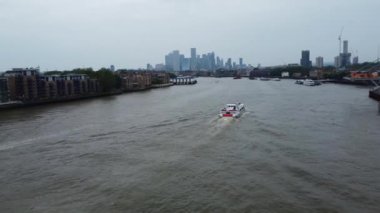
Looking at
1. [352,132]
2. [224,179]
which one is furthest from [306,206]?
[352,132]

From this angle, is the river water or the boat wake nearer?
the river water

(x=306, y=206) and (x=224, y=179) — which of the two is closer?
(x=306, y=206)

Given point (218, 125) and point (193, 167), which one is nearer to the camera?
point (193, 167)

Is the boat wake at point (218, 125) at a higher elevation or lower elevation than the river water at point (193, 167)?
higher

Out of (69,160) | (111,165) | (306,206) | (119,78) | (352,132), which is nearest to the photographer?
(306,206)

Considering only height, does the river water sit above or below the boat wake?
below

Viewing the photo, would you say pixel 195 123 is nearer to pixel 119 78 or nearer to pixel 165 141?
pixel 165 141

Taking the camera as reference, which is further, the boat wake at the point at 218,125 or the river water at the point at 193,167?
the boat wake at the point at 218,125

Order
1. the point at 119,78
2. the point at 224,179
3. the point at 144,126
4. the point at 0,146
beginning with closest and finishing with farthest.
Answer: the point at 224,179 → the point at 0,146 → the point at 144,126 → the point at 119,78
